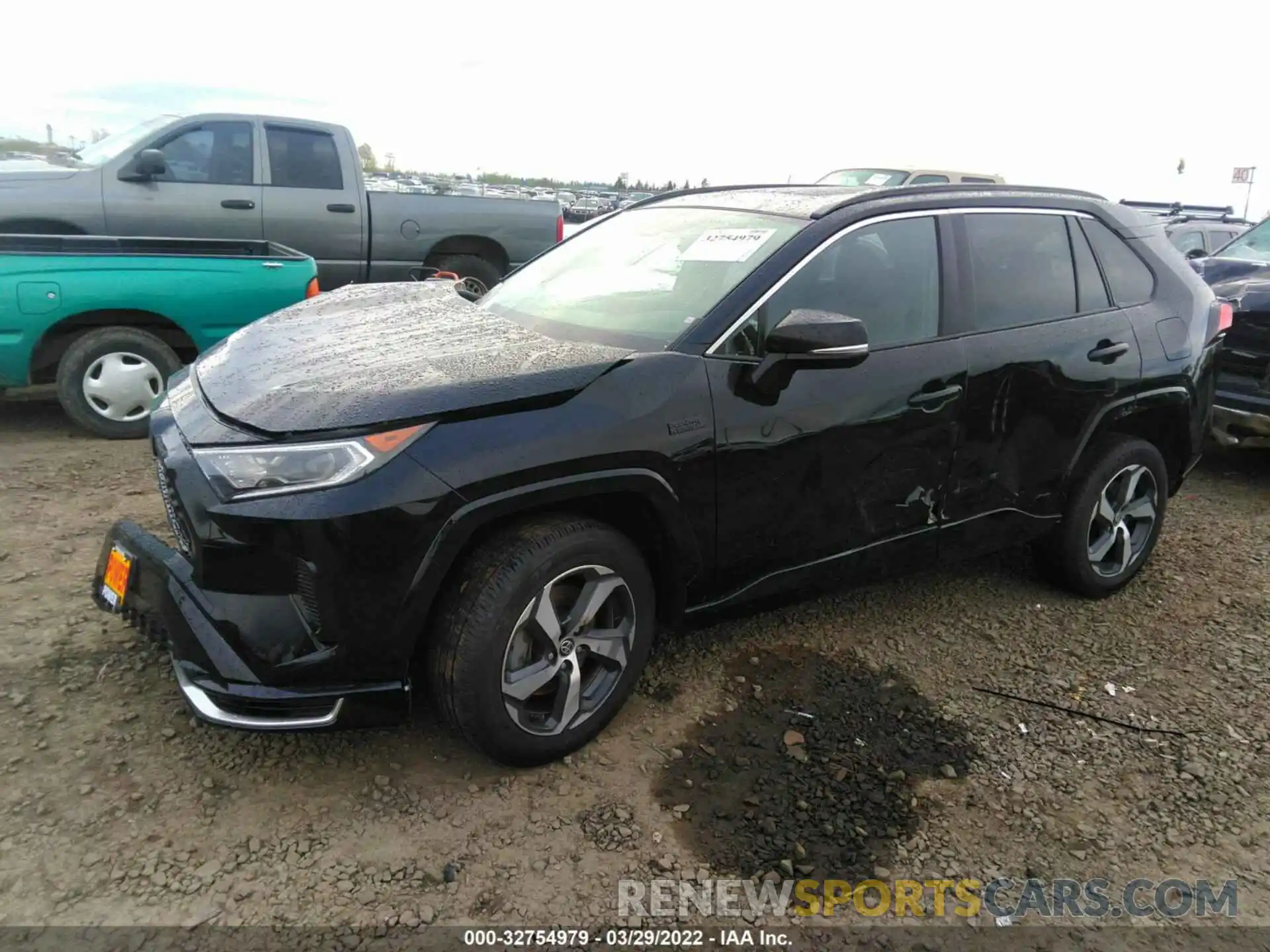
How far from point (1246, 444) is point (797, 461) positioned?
4200mm

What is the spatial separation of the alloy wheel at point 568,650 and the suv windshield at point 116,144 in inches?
263

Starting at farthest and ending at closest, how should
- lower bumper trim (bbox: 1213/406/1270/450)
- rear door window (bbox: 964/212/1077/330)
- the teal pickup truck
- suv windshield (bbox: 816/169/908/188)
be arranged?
suv windshield (bbox: 816/169/908/188), lower bumper trim (bbox: 1213/406/1270/450), the teal pickup truck, rear door window (bbox: 964/212/1077/330)

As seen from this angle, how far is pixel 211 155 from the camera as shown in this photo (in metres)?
7.45

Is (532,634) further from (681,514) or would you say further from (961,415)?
(961,415)

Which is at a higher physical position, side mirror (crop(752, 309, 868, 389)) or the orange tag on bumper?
side mirror (crop(752, 309, 868, 389))

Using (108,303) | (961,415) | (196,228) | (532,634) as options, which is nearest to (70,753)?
(532,634)

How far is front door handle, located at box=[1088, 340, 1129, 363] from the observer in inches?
142

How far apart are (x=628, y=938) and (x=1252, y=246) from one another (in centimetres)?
759

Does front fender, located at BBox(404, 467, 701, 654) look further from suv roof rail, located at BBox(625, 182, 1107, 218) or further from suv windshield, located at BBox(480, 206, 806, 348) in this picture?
suv roof rail, located at BBox(625, 182, 1107, 218)

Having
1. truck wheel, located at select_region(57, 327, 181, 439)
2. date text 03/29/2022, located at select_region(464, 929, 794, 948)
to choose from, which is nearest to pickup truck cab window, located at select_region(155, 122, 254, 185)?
truck wheel, located at select_region(57, 327, 181, 439)

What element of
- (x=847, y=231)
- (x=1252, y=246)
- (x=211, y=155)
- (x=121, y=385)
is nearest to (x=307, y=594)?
(x=847, y=231)

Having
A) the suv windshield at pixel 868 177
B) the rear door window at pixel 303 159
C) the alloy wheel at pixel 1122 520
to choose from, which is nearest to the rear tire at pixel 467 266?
the rear door window at pixel 303 159

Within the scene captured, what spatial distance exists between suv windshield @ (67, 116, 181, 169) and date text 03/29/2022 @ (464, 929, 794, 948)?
7279 mm

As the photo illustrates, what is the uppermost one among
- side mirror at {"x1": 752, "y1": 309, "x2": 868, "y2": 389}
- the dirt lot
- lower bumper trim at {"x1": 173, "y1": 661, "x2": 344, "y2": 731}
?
side mirror at {"x1": 752, "y1": 309, "x2": 868, "y2": 389}
